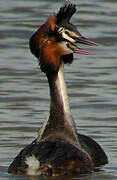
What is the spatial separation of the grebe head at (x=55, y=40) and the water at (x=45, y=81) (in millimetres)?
1283

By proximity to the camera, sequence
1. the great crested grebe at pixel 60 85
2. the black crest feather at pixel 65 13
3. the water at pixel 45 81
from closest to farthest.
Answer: the great crested grebe at pixel 60 85
the black crest feather at pixel 65 13
the water at pixel 45 81

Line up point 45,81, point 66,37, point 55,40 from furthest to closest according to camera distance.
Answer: point 45,81 < point 55,40 < point 66,37

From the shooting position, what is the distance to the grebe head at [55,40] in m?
12.0

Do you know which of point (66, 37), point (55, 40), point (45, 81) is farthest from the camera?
point (45, 81)

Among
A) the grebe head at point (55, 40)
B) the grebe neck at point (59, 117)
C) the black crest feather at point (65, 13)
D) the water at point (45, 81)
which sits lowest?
the water at point (45, 81)

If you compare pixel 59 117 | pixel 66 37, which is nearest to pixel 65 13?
pixel 66 37

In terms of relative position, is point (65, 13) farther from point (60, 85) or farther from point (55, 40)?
point (60, 85)

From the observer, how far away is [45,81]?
1634 centimetres

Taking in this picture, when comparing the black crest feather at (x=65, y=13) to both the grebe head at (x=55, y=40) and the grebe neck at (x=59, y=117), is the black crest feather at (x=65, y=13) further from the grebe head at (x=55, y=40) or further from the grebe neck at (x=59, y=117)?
the grebe neck at (x=59, y=117)

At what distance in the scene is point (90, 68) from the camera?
16.9 metres

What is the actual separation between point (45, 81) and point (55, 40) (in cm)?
424

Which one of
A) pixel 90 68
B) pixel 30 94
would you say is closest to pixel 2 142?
pixel 30 94

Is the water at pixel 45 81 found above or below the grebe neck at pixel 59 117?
below

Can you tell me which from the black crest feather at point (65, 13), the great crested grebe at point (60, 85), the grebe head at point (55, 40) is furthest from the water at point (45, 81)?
the black crest feather at point (65, 13)
